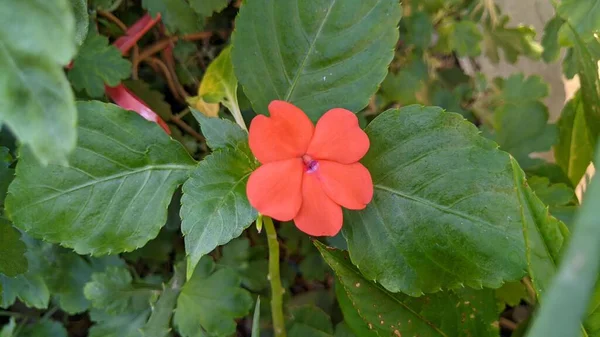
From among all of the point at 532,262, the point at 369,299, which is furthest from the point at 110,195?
the point at 532,262

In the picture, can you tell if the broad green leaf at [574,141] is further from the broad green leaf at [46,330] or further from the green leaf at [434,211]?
the broad green leaf at [46,330]

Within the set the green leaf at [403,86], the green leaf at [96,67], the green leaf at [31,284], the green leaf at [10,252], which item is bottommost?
the green leaf at [31,284]

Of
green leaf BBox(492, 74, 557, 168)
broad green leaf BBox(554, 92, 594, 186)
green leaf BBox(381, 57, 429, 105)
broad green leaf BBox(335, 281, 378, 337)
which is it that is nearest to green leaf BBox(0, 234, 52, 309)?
broad green leaf BBox(335, 281, 378, 337)

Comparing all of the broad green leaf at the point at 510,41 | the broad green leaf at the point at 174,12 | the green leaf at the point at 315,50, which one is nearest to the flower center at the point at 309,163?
the green leaf at the point at 315,50

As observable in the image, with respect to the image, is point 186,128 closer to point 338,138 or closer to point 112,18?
point 112,18

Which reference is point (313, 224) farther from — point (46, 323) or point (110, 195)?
point (46, 323)

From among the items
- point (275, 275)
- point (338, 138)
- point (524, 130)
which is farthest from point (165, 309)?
point (524, 130)

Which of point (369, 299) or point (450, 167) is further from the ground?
point (450, 167)
